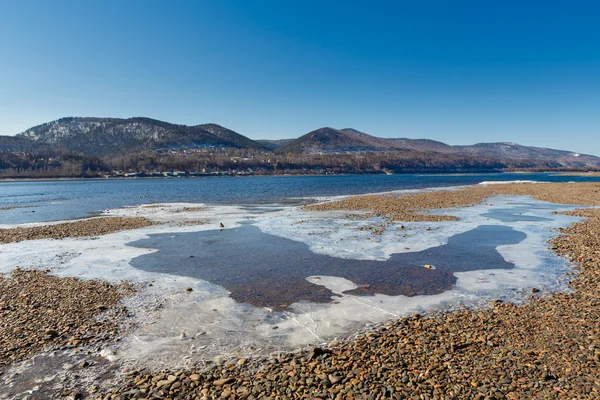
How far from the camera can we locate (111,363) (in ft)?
22.4

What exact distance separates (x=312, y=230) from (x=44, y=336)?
51.6ft

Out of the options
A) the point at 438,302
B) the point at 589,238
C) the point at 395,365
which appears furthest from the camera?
the point at 589,238

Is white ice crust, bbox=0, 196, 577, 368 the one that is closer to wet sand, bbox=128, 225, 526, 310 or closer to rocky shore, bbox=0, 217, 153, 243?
wet sand, bbox=128, 225, 526, 310

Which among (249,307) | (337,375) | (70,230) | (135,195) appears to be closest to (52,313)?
(249,307)

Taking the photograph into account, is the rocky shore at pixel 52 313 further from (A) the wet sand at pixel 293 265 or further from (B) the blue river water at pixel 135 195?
(B) the blue river water at pixel 135 195

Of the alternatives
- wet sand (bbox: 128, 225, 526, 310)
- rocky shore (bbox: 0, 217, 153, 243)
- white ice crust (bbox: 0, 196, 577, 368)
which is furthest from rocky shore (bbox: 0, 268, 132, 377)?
rocky shore (bbox: 0, 217, 153, 243)

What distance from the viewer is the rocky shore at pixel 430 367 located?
18.0 feet

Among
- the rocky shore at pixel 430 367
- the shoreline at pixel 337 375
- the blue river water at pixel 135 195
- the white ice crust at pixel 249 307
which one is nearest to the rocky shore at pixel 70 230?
the white ice crust at pixel 249 307

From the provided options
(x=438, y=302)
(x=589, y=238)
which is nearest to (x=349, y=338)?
(x=438, y=302)

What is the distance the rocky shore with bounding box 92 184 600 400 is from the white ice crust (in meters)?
0.73

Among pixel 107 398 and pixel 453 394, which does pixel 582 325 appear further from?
pixel 107 398

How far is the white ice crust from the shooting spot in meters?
7.68

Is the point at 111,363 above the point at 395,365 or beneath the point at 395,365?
beneath

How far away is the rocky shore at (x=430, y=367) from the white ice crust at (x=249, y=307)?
73 cm
